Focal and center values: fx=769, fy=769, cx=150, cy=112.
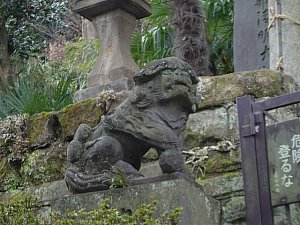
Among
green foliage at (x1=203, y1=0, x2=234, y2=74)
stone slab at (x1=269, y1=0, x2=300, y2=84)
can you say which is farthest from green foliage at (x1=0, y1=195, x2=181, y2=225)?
green foliage at (x1=203, y1=0, x2=234, y2=74)

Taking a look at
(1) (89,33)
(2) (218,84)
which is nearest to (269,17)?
(2) (218,84)

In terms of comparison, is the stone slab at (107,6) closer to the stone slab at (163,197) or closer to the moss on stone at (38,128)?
the moss on stone at (38,128)

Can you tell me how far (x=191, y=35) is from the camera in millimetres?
A: 8648

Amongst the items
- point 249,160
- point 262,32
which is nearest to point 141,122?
point 249,160

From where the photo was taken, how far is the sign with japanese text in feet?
15.1

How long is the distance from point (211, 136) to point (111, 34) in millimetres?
1560

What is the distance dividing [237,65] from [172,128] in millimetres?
2830

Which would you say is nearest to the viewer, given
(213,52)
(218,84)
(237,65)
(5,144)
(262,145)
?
(262,145)

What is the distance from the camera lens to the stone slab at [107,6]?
6.39m

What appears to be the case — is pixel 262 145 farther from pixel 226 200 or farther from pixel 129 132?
pixel 129 132

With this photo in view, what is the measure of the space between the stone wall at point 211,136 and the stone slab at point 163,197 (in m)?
0.48

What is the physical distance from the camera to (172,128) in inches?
179

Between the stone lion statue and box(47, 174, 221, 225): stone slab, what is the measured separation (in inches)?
4.4

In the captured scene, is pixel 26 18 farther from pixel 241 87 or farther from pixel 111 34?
pixel 241 87
